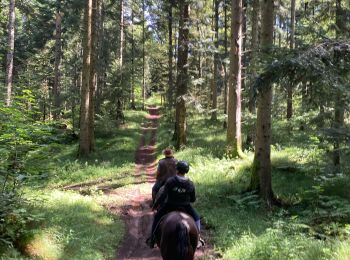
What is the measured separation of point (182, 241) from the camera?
6.20 m

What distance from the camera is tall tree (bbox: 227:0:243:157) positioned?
58.2 feet

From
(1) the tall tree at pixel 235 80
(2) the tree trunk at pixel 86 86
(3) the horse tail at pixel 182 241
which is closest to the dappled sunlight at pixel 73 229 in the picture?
(3) the horse tail at pixel 182 241

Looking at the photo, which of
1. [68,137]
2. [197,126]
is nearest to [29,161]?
[68,137]

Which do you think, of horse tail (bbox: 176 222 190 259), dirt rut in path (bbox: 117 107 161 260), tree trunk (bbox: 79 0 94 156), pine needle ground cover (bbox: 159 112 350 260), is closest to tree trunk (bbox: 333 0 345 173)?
pine needle ground cover (bbox: 159 112 350 260)

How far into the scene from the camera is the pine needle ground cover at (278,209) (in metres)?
7.66

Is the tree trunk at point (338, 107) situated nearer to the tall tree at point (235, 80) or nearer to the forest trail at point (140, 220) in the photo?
the tall tree at point (235, 80)

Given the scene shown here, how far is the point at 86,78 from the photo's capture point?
22188 millimetres

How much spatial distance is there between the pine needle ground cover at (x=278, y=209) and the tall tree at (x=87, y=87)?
563cm

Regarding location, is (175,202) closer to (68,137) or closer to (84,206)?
(84,206)

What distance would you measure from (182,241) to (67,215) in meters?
5.86

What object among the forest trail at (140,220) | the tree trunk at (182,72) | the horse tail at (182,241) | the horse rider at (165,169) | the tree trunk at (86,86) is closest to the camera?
the horse tail at (182,241)

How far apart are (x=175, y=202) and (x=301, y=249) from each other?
8.28 ft

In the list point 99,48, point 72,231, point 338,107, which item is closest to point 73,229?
point 72,231

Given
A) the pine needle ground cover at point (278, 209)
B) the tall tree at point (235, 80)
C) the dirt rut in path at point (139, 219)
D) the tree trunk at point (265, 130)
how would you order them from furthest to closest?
the tall tree at point (235, 80), the tree trunk at point (265, 130), the dirt rut in path at point (139, 219), the pine needle ground cover at point (278, 209)
